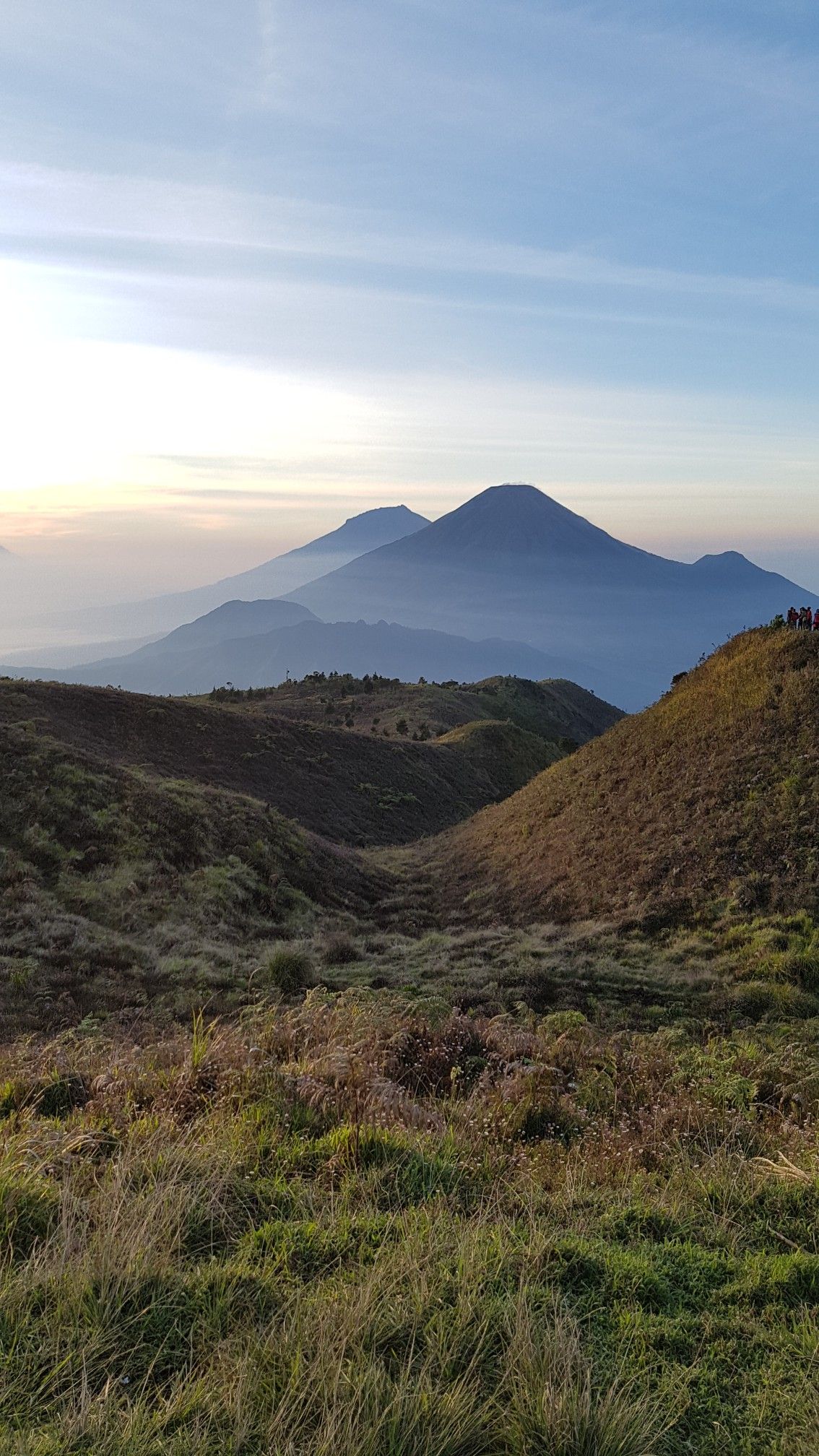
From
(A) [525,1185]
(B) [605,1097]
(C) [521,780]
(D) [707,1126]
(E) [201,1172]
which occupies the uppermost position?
(E) [201,1172]

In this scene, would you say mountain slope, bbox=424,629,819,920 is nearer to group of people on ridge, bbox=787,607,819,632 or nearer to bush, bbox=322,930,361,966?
group of people on ridge, bbox=787,607,819,632

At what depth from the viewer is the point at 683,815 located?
60.3 ft

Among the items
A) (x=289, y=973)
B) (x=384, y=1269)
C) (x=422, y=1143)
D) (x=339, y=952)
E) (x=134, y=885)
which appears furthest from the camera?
(x=134, y=885)

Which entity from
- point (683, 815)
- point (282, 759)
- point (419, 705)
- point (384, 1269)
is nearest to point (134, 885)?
point (683, 815)

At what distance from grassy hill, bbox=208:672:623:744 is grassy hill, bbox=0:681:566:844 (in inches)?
224

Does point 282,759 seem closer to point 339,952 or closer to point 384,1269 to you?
point 339,952

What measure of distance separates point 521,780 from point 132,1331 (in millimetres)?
47584

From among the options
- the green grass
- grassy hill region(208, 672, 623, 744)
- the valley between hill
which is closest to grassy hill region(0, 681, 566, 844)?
grassy hill region(208, 672, 623, 744)

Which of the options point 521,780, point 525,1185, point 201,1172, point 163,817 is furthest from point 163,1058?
point 521,780

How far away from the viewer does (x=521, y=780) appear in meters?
→ 49.9

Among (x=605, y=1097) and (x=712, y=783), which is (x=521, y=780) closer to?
(x=712, y=783)

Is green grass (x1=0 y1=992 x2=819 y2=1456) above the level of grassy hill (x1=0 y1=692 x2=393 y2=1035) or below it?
above

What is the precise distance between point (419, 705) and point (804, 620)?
3970cm

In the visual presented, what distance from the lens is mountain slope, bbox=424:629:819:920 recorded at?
15.7 metres
